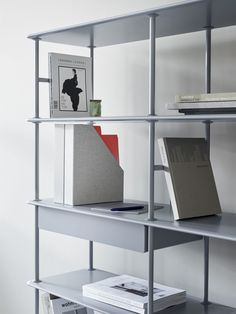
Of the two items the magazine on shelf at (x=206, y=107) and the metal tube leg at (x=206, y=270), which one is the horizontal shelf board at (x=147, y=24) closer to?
the magazine on shelf at (x=206, y=107)

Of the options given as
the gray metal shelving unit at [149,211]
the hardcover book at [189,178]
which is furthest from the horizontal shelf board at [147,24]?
the hardcover book at [189,178]

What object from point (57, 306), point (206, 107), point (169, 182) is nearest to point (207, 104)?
point (206, 107)

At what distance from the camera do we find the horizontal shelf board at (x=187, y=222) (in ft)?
4.40

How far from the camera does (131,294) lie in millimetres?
1676

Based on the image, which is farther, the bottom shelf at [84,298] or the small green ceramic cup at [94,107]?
the small green ceramic cup at [94,107]

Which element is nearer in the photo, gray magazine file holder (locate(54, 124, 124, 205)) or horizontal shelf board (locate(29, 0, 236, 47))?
horizontal shelf board (locate(29, 0, 236, 47))

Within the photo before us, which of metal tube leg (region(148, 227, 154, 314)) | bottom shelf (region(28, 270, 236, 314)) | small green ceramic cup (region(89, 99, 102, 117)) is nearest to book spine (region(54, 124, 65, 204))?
small green ceramic cup (region(89, 99, 102, 117))

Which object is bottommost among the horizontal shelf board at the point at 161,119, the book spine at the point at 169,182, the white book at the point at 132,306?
the white book at the point at 132,306

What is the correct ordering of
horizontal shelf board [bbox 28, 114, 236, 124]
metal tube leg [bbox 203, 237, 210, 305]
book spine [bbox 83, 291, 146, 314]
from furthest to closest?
metal tube leg [bbox 203, 237, 210, 305]
book spine [bbox 83, 291, 146, 314]
horizontal shelf board [bbox 28, 114, 236, 124]

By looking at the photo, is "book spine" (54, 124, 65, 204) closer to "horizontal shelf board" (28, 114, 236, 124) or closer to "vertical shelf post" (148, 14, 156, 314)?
"horizontal shelf board" (28, 114, 236, 124)

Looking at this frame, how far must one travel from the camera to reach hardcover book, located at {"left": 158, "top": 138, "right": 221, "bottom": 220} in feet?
4.97

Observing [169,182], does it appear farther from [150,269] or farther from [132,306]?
[132,306]

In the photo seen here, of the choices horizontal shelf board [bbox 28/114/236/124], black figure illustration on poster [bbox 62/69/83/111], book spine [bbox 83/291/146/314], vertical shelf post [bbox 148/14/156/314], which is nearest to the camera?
horizontal shelf board [bbox 28/114/236/124]

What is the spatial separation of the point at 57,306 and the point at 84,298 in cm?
17
